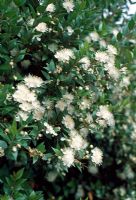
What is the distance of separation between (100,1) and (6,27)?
81 cm

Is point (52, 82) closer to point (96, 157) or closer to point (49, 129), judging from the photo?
point (49, 129)

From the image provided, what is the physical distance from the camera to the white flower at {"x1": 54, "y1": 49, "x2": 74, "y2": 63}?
8.50 feet

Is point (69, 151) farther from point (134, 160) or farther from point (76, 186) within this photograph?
point (134, 160)

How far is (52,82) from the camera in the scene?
264 cm

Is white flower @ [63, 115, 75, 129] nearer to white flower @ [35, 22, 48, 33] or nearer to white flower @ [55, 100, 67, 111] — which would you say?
white flower @ [55, 100, 67, 111]

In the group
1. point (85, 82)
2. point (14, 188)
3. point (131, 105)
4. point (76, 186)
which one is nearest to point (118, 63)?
point (85, 82)

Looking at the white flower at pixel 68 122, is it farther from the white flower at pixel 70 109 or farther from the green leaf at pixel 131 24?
the green leaf at pixel 131 24

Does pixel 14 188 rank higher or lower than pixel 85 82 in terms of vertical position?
lower

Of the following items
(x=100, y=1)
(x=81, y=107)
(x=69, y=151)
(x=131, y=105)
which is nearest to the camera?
(x=69, y=151)

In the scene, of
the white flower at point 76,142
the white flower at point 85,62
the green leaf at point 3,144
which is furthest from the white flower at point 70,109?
the green leaf at point 3,144

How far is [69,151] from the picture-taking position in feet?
8.35

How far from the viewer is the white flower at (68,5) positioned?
2709 mm

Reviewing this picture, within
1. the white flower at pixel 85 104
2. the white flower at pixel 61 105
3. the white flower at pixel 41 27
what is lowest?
the white flower at pixel 61 105

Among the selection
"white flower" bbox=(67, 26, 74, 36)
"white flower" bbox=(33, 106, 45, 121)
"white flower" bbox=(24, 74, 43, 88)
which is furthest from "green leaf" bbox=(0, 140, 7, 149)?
"white flower" bbox=(67, 26, 74, 36)
